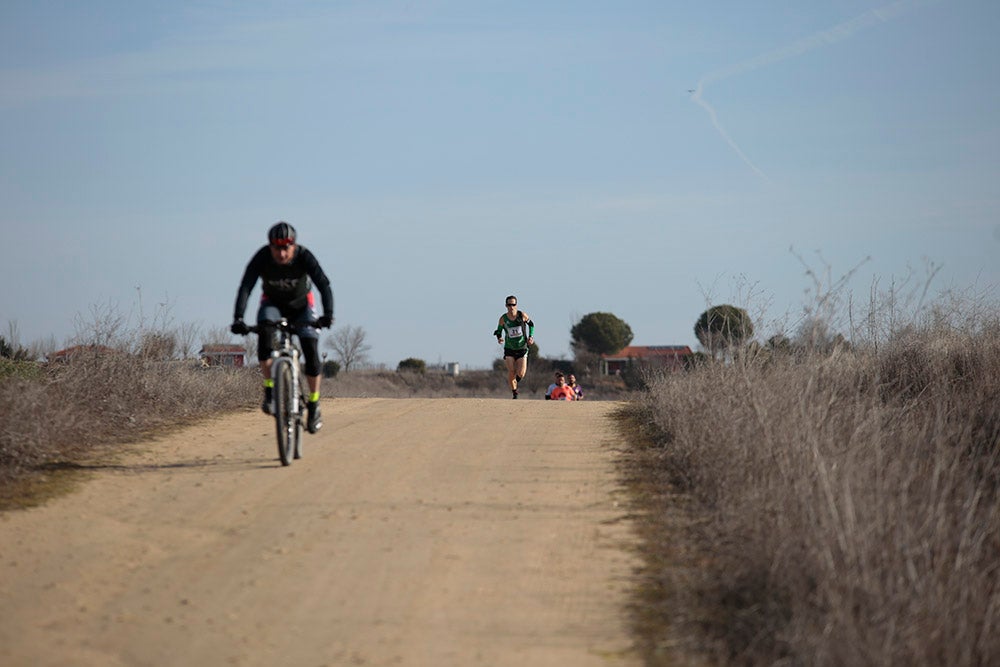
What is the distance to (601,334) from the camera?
87.4 m

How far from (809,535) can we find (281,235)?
6039mm

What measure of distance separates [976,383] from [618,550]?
7.81 meters

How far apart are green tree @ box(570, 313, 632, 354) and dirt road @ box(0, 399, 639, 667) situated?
248 ft

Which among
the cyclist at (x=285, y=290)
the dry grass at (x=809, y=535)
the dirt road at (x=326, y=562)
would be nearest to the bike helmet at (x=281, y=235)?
the cyclist at (x=285, y=290)

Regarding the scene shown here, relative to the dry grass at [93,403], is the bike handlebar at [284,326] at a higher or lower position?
higher

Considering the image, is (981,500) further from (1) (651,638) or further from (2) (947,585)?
(1) (651,638)

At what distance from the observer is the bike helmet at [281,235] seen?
10.9 meters

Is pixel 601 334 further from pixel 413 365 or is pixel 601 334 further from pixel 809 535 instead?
pixel 809 535

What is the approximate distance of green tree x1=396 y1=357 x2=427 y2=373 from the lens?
74.9 m

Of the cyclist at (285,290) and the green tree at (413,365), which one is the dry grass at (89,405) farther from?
the green tree at (413,365)

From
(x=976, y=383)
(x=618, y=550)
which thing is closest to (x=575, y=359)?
(x=976, y=383)

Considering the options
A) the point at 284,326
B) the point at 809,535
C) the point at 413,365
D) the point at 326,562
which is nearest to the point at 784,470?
the point at 809,535

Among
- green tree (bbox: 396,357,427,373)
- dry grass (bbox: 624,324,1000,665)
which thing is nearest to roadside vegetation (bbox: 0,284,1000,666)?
dry grass (bbox: 624,324,1000,665)

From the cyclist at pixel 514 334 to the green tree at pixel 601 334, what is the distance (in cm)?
6484
